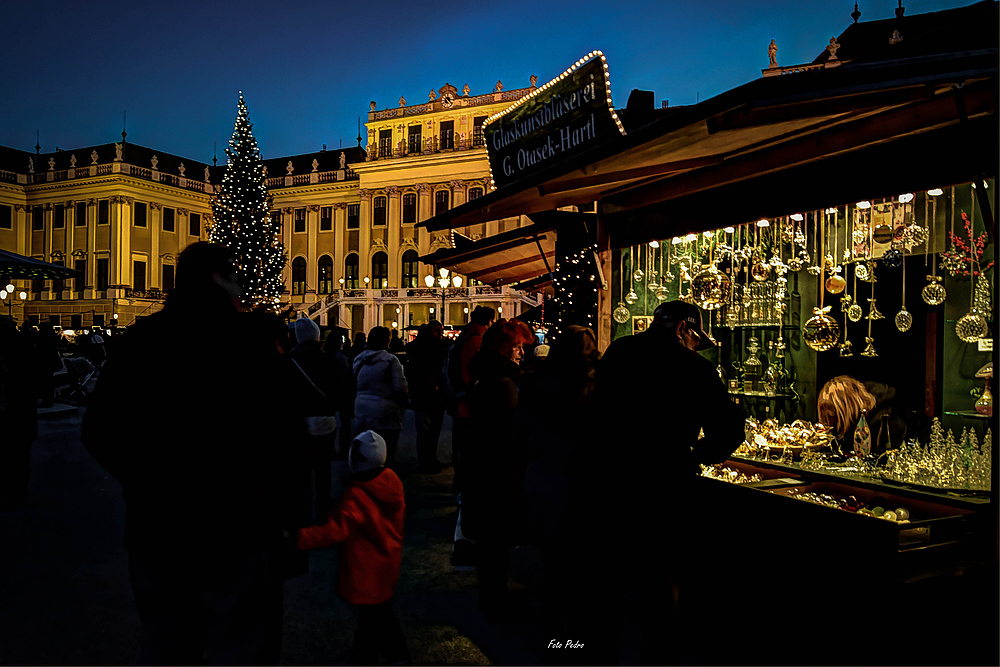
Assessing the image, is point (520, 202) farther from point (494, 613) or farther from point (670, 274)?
point (494, 613)

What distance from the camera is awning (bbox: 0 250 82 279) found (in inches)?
406

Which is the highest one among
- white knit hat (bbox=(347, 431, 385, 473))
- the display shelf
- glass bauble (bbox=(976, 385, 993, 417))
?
glass bauble (bbox=(976, 385, 993, 417))

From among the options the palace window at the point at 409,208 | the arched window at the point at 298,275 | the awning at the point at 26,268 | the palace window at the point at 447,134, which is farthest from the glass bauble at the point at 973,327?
the arched window at the point at 298,275

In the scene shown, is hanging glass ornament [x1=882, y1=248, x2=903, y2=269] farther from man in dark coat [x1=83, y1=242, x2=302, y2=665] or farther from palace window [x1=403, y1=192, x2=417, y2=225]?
palace window [x1=403, y1=192, x2=417, y2=225]

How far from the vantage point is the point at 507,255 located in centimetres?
838

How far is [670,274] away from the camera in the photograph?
6039 millimetres

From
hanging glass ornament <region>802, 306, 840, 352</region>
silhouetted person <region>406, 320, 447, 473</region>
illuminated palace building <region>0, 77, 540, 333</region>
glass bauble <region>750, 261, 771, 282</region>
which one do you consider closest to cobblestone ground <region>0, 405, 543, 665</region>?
silhouetted person <region>406, 320, 447, 473</region>

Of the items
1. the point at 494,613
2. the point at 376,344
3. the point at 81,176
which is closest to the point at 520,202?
the point at 376,344

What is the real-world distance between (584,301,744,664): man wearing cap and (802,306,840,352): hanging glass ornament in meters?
2.11

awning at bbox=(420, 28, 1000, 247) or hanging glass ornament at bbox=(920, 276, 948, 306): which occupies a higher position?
awning at bbox=(420, 28, 1000, 247)

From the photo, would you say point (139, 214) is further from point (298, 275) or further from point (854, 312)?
point (854, 312)

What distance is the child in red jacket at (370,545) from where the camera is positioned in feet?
A: 10.9

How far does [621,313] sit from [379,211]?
46993mm

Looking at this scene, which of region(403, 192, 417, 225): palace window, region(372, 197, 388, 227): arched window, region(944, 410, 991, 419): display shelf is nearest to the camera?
region(944, 410, 991, 419): display shelf
